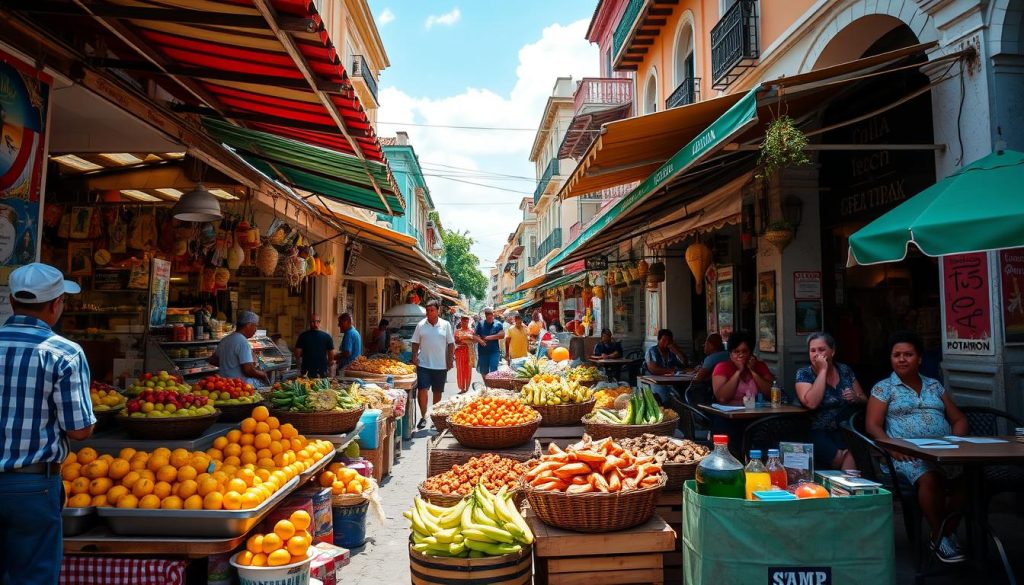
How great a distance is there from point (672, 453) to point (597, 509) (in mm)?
1105

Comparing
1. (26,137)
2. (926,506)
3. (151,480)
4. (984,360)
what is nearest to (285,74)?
(26,137)

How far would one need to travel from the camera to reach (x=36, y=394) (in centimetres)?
292

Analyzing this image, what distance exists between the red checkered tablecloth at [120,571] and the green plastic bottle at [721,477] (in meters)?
2.76

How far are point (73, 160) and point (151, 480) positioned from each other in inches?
195

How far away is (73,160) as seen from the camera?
699cm

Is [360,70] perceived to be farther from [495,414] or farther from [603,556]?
[603,556]

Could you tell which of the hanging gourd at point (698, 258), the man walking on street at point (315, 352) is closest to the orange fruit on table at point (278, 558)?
the man walking on street at point (315, 352)

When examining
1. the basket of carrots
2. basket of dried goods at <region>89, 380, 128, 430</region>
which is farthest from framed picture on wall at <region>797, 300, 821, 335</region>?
basket of dried goods at <region>89, 380, 128, 430</region>

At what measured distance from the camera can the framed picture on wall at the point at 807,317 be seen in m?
8.35

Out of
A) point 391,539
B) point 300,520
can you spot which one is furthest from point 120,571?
point 391,539

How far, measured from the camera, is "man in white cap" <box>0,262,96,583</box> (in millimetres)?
2867

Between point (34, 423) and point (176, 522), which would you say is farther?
point (176, 522)

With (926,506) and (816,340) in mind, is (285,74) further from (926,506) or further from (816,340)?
(926,506)

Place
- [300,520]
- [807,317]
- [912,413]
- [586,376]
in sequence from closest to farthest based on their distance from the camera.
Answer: [300,520], [912,413], [807,317], [586,376]
